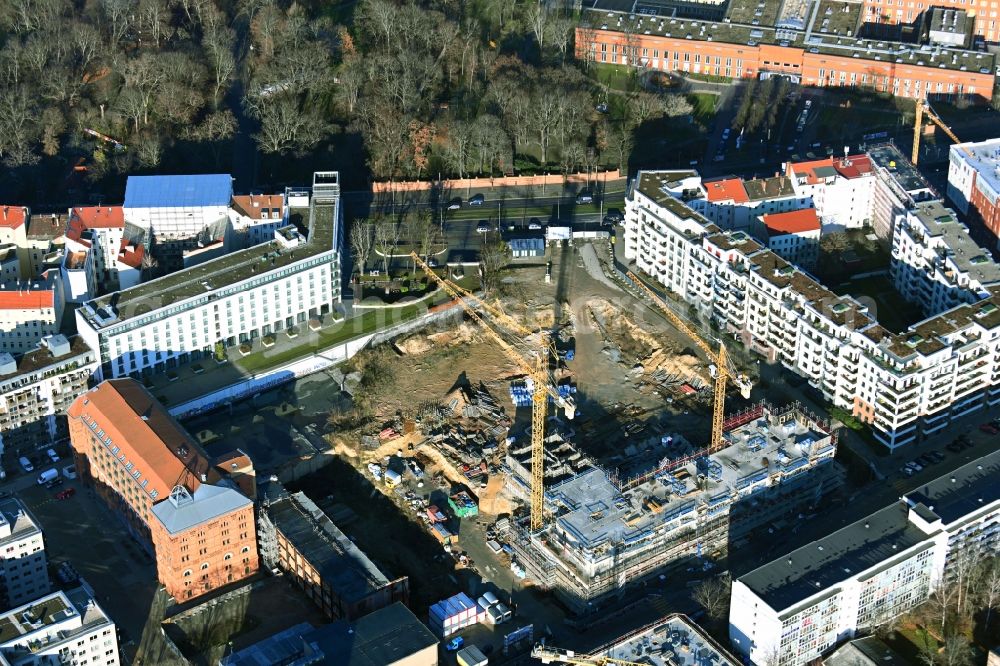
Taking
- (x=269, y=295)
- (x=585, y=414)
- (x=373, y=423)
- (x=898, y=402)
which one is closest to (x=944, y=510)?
(x=898, y=402)

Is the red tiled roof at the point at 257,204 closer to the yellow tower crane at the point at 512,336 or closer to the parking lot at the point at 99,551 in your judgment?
the yellow tower crane at the point at 512,336

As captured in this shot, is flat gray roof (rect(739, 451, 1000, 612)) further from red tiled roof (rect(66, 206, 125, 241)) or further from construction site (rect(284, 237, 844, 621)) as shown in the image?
red tiled roof (rect(66, 206, 125, 241))

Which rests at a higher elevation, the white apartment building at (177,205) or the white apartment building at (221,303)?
the white apartment building at (177,205)

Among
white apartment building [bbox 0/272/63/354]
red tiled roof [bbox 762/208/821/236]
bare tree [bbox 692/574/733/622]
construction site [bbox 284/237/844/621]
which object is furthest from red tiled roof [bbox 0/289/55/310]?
red tiled roof [bbox 762/208/821/236]

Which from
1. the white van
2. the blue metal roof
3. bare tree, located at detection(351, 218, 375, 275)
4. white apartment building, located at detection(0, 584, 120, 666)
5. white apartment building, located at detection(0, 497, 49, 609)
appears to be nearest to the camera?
white apartment building, located at detection(0, 584, 120, 666)

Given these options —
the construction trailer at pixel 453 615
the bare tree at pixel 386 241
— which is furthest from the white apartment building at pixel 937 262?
the construction trailer at pixel 453 615

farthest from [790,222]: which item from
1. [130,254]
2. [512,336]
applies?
[130,254]
